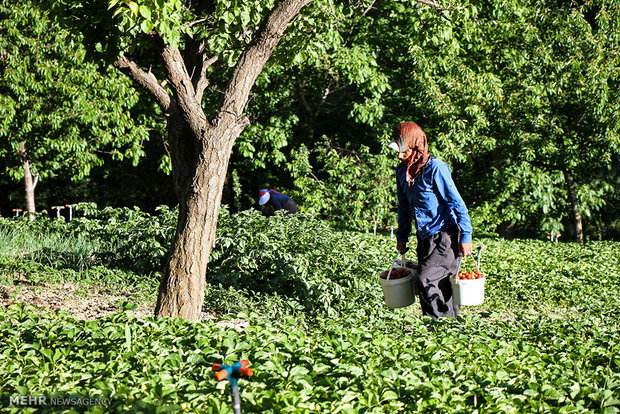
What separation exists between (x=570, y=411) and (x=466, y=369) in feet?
1.93

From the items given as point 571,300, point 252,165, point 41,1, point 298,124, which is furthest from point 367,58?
point 41,1

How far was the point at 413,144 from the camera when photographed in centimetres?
480

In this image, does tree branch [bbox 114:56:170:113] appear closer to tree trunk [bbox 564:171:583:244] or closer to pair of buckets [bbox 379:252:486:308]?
pair of buckets [bbox 379:252:486:308]

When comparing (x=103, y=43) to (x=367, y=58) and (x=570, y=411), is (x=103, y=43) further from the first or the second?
(x=367, y=58)

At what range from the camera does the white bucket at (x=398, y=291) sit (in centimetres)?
473

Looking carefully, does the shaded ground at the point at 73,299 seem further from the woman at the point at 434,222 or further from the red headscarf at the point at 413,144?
the red headscarf at the point at 413,144

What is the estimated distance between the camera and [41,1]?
5.69m

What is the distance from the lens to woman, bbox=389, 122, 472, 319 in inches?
185

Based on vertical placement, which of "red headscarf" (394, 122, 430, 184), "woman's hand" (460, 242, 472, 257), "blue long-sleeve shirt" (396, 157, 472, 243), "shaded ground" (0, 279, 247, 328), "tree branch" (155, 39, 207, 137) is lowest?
"shaded ground" (0, 279, 247, 328)

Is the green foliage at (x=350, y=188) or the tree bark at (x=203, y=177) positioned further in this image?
the green foliage at (x=350, y=188)

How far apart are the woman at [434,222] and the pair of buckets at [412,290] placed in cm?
10

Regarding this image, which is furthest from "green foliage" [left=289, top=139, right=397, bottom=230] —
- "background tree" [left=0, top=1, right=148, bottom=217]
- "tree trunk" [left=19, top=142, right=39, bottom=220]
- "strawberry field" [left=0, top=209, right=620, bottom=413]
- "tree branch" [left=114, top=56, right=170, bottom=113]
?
"tree branch" [left=114, top=56, right=170, bottom=113]

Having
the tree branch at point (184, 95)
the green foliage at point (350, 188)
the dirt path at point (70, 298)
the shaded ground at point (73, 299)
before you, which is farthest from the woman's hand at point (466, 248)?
the green foliage at point (350, 188)

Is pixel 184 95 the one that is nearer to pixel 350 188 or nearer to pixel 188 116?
pixel 188 116
